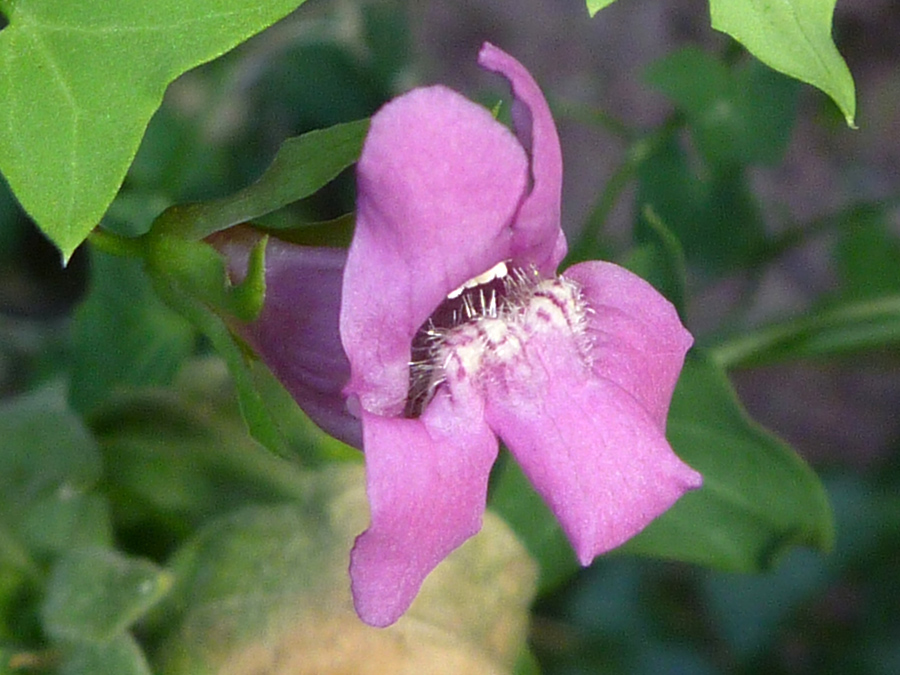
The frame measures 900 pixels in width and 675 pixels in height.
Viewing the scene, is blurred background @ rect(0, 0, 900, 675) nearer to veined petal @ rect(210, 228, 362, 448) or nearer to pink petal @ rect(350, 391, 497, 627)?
veined petal @ rect(210, 228, 362, 448)

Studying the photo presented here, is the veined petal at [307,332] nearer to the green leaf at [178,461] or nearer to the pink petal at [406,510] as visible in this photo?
the pink petal at [406,510]

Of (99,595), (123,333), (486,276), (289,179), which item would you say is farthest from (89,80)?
(123,333)

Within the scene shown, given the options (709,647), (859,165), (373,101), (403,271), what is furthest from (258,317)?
(859,165)

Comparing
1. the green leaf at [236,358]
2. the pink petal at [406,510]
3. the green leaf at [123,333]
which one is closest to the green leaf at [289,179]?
the green leaf at [236,358]

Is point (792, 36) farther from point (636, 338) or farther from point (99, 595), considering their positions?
point (99, 595)

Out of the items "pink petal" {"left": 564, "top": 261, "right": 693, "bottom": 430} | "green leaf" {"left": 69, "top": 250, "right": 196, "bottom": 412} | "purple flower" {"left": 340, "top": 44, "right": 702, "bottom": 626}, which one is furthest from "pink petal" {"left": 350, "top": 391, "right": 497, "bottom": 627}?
"green leaf" {"left": 69, "top": 250, "right": 196, "bottom": 412}

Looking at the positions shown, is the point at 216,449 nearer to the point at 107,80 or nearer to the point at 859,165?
the point at 107,80
